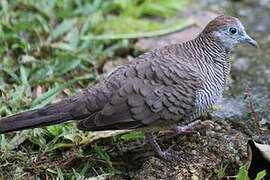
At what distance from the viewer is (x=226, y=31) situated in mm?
4102

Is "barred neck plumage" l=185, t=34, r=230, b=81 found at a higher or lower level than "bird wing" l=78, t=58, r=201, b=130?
higher

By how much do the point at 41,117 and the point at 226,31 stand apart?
2.17 m

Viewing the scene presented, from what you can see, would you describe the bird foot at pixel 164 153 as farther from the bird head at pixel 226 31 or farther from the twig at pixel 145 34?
the twig at pixel 145 34

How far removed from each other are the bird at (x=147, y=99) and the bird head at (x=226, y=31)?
11 millimetres

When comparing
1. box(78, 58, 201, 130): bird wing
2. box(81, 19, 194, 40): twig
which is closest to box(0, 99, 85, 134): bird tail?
box(78, 58, 201, 130): bird wing

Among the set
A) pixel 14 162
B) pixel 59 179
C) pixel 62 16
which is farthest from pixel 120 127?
pixel 62 16

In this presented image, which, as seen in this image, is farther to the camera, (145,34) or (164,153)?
(145,34)

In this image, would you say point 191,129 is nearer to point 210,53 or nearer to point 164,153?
point 164,153

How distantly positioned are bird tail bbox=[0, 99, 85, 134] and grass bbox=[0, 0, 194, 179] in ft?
1.35

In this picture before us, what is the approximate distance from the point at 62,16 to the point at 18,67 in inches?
53.9

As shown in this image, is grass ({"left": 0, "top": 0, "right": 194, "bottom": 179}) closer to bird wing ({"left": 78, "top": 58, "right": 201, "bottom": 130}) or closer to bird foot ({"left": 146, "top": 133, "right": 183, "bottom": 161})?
bird foot ({"left": 146, "top": 133, "right": 183, "bottom": 161})

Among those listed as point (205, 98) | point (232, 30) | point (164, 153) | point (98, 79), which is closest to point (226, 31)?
point (232, 30)

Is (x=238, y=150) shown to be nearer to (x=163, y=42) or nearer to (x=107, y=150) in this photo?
(x=107, y=150)

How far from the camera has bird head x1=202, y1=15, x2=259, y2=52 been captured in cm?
409
